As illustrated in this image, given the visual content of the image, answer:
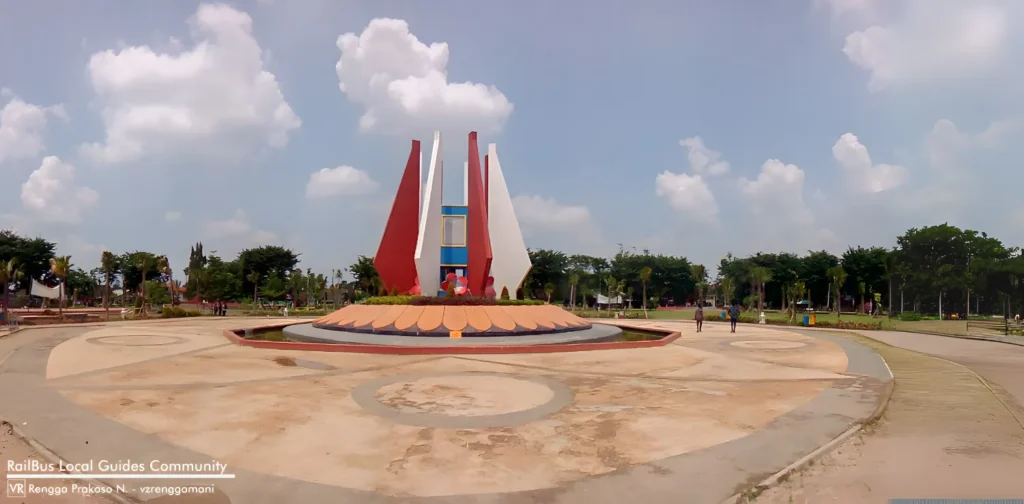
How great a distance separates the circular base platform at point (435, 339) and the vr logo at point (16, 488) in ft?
35.2

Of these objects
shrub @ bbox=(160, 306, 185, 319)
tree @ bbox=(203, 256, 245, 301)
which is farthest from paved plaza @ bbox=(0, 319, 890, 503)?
tree @ bbox=(203, 256, 245, 301)

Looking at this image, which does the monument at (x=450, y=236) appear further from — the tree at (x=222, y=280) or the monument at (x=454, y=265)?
the tree at (x=222, y=280)

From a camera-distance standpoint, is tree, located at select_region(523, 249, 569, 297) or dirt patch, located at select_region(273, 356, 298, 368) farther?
tree, located at select_region(523, 249, 569, 297)

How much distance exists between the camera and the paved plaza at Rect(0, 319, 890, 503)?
5.05m

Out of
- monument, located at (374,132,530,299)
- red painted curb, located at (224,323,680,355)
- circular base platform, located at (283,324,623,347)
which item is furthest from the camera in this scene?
monument, located at (374,132,530,299)

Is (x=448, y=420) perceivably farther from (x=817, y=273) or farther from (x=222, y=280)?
(x=817, y=273)

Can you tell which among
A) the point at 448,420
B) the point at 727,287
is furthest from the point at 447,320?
the point at 727,287

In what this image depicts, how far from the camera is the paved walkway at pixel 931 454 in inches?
191

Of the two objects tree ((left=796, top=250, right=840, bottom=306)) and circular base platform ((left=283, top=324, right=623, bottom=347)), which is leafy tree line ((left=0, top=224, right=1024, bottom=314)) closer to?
tree ((left=796, top=250, right=840, bottom=306))

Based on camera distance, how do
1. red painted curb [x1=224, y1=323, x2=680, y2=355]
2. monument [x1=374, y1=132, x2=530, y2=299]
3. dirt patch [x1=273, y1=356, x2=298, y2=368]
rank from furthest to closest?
monument [x1=374, y1=132, x2=530, y2=299] → red painted curb [x1=224, y1=323, x2=680, y2=355] → dirt patch [x1=273, y1=356, x2=298, y2=368]

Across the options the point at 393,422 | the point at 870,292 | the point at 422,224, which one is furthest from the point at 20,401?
the point at 870,292

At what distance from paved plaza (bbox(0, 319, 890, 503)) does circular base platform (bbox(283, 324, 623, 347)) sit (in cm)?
290

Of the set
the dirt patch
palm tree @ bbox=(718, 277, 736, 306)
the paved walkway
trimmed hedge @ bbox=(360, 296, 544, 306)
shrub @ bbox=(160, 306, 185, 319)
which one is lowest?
shrub @ bbox=(160, 306, 185, 319)

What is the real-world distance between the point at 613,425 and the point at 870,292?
247 feet
